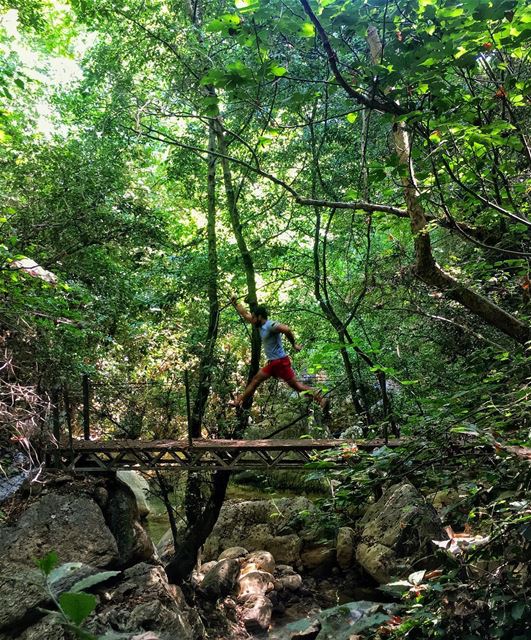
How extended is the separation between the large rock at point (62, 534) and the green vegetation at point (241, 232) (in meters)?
0.88

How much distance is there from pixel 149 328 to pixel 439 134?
526cm

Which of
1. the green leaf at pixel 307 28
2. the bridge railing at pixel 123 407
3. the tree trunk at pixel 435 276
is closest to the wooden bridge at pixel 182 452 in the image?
the bridge railing at pixel 123 407

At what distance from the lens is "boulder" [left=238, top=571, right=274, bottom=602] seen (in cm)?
750

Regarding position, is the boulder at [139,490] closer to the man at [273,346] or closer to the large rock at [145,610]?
the large rock at [145,610]

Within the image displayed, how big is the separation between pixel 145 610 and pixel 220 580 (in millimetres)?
1978

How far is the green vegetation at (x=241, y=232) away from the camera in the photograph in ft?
8.62

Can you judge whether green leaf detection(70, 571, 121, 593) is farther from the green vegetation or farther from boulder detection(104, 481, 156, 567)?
boulder detection(104, 481, 156, 567)

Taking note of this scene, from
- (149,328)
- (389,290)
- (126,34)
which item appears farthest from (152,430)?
(126,34)

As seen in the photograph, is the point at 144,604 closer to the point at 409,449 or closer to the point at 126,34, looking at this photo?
the point at 409,449

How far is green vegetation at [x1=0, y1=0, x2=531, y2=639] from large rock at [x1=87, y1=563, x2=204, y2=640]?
1.37m

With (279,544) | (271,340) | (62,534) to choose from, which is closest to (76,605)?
(271,340)

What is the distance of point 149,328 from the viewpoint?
7.18 m

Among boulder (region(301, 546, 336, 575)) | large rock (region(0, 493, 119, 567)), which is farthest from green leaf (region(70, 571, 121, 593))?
boulder (region(301, 546, 336, 575))

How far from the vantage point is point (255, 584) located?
25.0 ft
